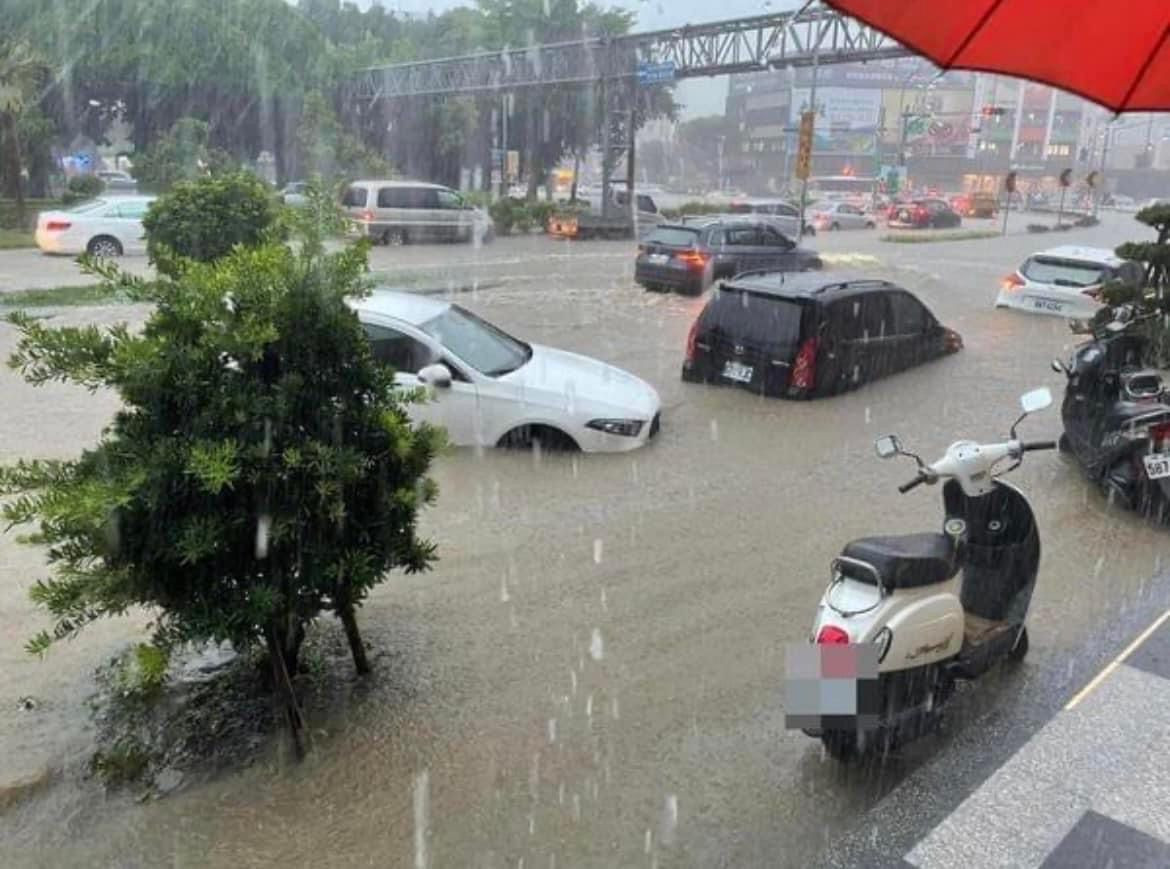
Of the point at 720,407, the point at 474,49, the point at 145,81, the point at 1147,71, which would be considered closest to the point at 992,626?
the point at 1147,71

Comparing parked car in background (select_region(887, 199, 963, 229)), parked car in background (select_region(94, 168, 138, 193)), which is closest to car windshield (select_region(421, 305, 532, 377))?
parked car in background (select_region(887, 199, 963, 229))

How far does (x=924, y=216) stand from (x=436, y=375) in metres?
38.5

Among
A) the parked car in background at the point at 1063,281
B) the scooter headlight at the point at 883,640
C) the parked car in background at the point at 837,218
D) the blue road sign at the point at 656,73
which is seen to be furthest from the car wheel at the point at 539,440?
the parked car in background at the point at 837,218

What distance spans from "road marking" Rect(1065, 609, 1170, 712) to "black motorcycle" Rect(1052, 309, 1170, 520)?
160cm

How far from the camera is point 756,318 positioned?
10391 mm

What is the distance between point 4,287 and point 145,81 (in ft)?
95.3

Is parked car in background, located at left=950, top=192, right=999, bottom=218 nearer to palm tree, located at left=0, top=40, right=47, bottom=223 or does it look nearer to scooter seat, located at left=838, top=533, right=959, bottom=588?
palm tree, located at left=0, top=40, right=47, bottom=223

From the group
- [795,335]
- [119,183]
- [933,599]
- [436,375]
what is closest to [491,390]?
[436,375]

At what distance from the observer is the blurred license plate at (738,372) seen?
10523 mm

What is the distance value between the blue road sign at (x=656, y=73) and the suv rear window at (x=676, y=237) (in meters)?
16.4

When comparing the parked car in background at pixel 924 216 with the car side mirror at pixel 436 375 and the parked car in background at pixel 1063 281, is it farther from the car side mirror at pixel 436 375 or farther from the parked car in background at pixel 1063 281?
the car side mirror at pixel 436 375

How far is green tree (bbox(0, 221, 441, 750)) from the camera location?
3.61 metres

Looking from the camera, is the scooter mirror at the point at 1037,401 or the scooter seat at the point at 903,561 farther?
the scooter mirror at the point at 1037,401

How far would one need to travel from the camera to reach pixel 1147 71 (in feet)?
7.39
